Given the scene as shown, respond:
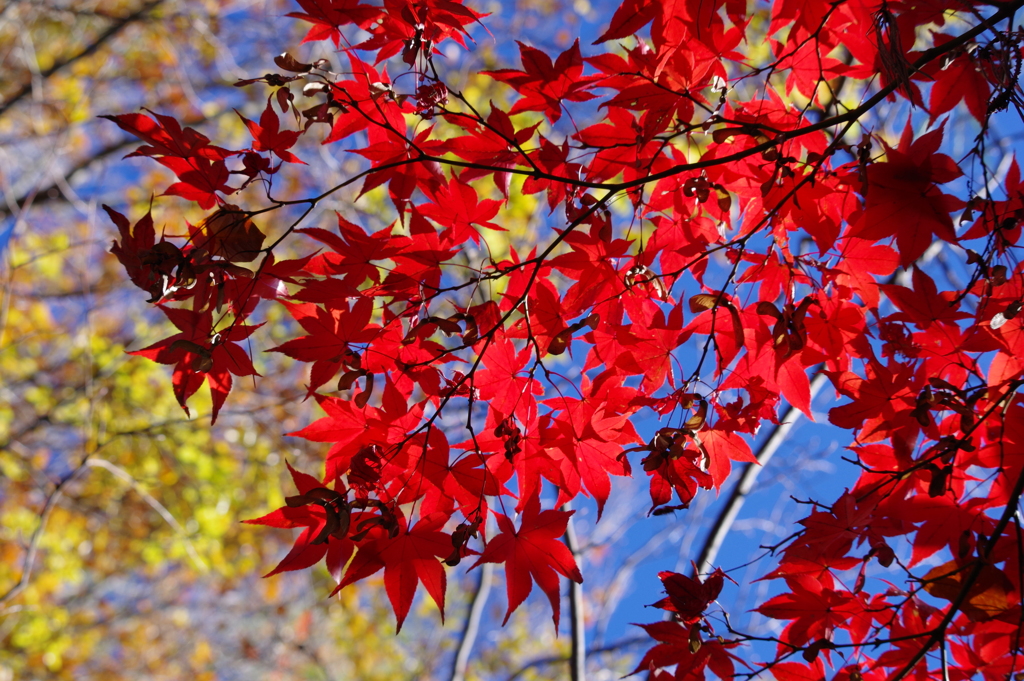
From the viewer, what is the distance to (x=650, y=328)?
3.63 feet

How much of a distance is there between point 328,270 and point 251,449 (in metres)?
3.89

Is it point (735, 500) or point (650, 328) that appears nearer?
point (650, 328)

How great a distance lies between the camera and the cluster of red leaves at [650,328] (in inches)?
39.0

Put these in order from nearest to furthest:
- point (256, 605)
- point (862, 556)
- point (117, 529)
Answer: point (862, 556)
point (117, 529)
point (256, 605)

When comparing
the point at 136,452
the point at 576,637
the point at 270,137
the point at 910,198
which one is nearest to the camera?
the point at 910,198

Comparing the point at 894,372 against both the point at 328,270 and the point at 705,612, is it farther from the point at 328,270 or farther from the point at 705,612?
the point at 328,270

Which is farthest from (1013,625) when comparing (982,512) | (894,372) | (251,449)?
(251,449)

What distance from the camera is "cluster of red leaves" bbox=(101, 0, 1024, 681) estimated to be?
0.99 meters

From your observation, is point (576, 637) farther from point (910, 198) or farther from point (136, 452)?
point (136, 452)

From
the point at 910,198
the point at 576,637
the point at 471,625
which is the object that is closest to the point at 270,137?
the point at 910,198

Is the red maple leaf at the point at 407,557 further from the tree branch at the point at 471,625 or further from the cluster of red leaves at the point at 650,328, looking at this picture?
the tree branch at the point at 471,625

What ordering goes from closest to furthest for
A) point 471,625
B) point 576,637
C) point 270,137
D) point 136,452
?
point 270,137 < point 576,637 < point 471,625 < point 136,452

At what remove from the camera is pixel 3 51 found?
600 cm

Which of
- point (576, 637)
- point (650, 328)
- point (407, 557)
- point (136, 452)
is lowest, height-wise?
point (407, 557)
